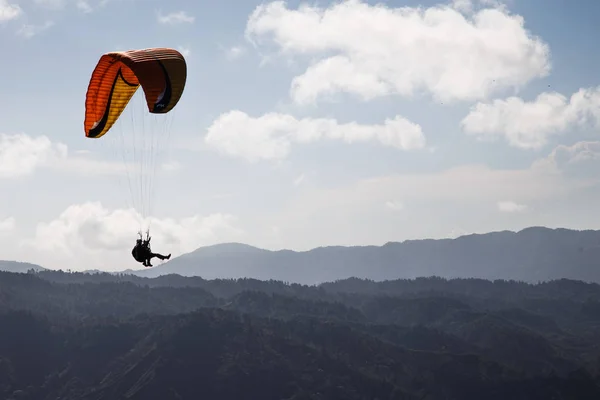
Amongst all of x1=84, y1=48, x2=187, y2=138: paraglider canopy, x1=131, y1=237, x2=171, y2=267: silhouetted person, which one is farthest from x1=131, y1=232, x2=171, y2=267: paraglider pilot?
x1=84, y1=48, x2=187, y2=138: paraglider canopy

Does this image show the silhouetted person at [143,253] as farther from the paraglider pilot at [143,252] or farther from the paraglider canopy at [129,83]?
the paraglider canopy at [129,83]

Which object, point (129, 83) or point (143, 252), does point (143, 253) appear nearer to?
point (143, 252)

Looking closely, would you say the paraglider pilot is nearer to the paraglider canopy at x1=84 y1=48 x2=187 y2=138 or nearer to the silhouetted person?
the silhouetted person

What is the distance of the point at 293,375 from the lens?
645ft

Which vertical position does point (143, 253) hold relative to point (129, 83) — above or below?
below

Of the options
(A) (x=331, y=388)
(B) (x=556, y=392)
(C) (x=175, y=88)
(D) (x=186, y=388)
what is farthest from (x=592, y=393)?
(C) (x=175, y=88)

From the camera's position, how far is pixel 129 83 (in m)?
46.8

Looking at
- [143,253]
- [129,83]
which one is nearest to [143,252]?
[143,253]

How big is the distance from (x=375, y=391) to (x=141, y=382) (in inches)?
2495

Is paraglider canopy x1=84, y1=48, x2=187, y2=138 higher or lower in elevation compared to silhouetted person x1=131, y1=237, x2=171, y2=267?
higher

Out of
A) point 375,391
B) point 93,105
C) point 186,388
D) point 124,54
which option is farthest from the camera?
point 375,391

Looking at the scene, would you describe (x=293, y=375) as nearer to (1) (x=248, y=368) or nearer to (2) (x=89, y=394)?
(1) (x=248, y=368)

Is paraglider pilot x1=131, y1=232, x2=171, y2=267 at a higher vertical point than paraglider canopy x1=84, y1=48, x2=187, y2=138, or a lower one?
lower

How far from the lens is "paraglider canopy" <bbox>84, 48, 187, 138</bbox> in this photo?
4234 cm
